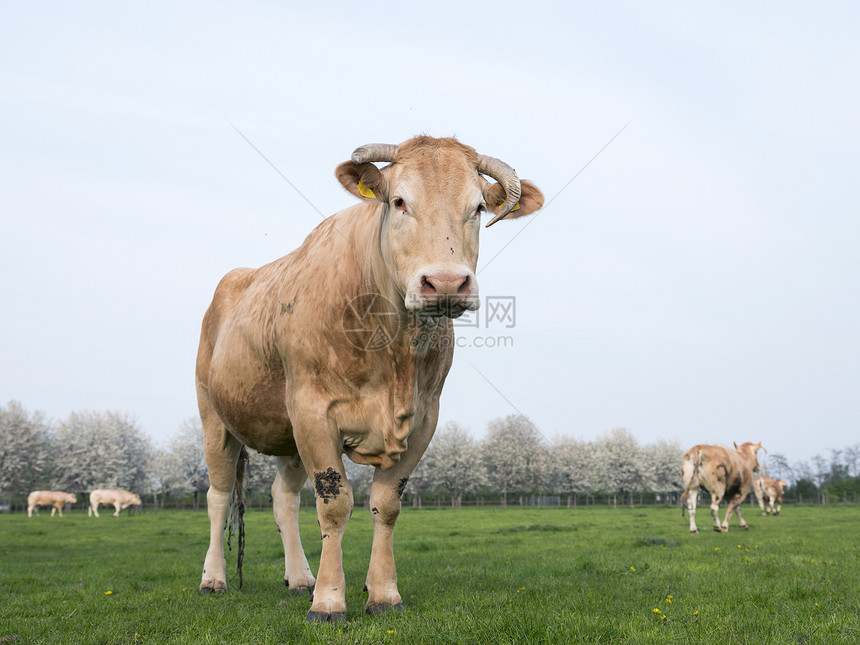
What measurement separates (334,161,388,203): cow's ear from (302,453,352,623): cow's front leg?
2.09m

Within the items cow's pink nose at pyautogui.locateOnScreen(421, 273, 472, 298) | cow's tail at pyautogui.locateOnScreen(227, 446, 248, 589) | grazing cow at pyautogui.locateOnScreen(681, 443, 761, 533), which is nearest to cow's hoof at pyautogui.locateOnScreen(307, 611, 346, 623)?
cow's pink nose at pyautogui.locateOnScreen(421, 273, 472, 298)

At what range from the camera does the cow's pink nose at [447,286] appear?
13.3ft

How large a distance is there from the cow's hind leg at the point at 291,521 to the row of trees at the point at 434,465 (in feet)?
145

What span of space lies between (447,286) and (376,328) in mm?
1178

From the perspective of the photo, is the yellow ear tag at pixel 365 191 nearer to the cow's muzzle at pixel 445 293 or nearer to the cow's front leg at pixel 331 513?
the cow's muzzle at pixel 445 293

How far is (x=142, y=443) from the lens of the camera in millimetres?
69688

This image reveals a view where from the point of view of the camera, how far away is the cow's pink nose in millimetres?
4059

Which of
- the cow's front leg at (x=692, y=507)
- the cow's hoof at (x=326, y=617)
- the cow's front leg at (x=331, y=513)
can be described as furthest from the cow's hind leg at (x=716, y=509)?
the cow's hoof at (x=326, y=617)

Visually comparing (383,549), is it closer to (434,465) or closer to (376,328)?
(376,328)

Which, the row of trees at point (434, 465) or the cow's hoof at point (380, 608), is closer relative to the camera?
the cow's hoof at point (380, 608)

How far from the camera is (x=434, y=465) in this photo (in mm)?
68875

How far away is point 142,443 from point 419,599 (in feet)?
237

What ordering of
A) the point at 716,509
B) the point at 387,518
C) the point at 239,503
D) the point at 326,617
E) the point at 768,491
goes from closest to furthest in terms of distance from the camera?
the point at 326,617 → the point at 387,518 → the point at 239,503 → the point at 716,509 → the point at 768,491

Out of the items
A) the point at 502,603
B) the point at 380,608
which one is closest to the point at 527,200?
the point at 502,603
